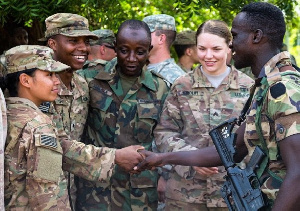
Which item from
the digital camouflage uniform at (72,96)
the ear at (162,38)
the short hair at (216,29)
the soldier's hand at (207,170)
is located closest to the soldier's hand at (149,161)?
the soldier's hand at (207,170)

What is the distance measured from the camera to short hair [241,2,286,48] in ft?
11.2

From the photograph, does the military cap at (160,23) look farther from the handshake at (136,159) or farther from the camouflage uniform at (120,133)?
the handshake at (136,159)

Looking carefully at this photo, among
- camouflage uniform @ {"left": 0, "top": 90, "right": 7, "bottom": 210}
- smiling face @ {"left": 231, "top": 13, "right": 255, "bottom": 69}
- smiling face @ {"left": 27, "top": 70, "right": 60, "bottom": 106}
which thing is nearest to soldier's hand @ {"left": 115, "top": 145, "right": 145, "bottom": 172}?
smiling face @ {"left": 27, "top": 70, "right": 60, "bottom": 106}

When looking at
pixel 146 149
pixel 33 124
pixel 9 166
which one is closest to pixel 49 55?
pixel 33 124

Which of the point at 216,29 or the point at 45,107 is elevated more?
the point at 216,29

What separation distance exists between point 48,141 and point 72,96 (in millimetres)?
1309

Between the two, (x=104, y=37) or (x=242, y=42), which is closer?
(x=242, y=42)

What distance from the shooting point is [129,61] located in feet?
16.7

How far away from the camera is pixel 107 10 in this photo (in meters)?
7.25

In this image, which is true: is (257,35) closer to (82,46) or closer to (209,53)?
(209,53)

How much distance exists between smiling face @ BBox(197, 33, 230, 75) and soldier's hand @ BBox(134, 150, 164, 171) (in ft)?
2.87

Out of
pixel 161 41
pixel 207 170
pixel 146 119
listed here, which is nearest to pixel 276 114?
pixel 207 170

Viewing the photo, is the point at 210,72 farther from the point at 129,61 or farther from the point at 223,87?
the point at 129,61

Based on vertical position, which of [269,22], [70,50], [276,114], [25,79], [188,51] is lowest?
[188,51]
